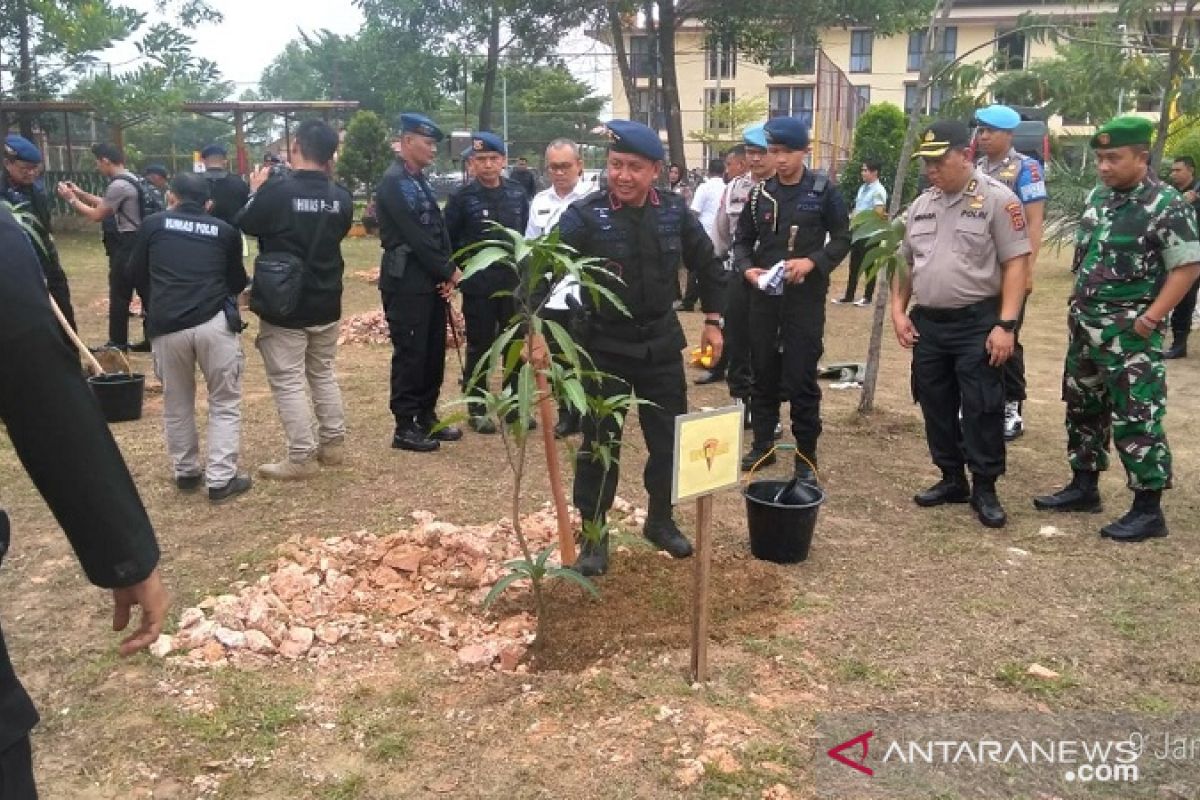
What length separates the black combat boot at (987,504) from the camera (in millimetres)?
4738

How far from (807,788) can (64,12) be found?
813 inches

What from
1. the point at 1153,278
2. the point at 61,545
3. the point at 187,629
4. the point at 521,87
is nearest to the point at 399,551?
the point at 187,629

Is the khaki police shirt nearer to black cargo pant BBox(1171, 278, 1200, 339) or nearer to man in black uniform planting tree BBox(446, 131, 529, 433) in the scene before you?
man in black uniform planting tree BBox(446, 131, 529, 433)

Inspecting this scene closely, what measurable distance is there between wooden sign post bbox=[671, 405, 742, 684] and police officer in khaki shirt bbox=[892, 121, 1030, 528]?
2.04 m

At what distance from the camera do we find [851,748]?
289cm

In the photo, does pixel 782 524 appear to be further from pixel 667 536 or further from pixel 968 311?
Result: pixel 968 311

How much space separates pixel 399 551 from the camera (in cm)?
416

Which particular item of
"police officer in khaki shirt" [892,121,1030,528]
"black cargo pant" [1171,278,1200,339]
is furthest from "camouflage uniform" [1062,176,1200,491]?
"black cargo pant" [1171,278,1200,339]

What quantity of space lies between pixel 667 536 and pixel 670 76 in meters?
13.9

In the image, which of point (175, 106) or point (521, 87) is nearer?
point (175, 106)

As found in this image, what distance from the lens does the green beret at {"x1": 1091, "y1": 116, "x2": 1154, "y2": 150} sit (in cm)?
421

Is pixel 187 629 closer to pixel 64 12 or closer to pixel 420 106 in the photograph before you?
pixel 64 12

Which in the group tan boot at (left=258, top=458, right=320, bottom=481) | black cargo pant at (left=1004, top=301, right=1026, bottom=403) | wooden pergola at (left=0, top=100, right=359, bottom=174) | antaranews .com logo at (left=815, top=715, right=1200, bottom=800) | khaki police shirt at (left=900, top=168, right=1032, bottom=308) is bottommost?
antaranews .com logo at (left=815, top=715, right=1200, bottom=800)

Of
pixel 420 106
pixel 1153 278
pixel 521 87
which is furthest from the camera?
pixel 521 87
